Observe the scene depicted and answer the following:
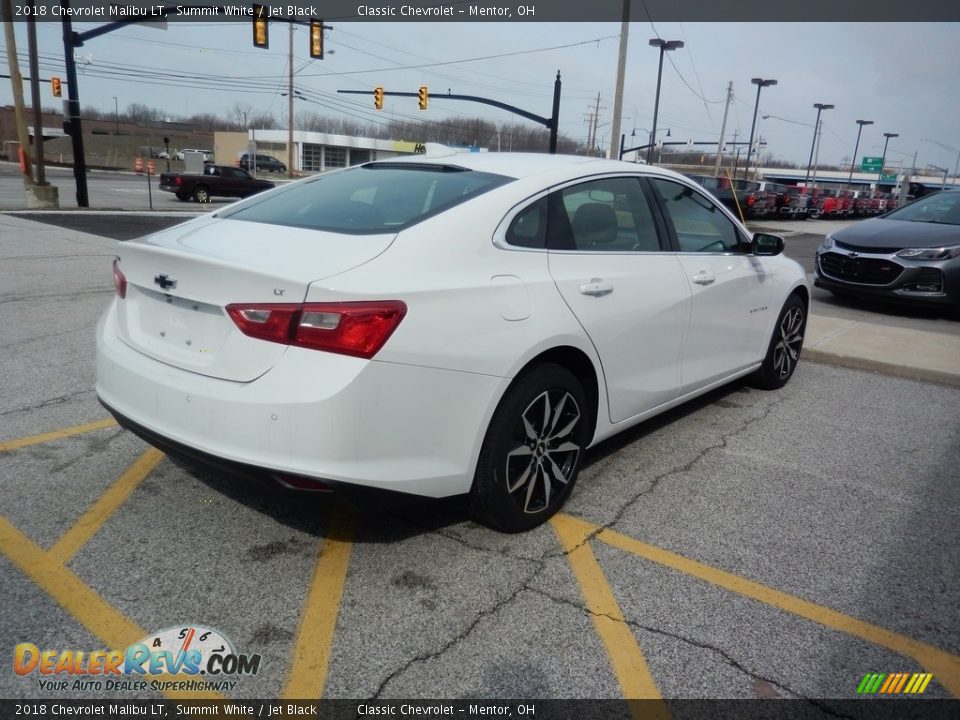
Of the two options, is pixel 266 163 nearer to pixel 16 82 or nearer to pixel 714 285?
pixel 16 82

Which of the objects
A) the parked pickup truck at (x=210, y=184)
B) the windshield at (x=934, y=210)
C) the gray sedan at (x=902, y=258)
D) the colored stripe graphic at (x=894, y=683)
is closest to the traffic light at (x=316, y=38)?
the parked pickup truck at (x=210, y=184)

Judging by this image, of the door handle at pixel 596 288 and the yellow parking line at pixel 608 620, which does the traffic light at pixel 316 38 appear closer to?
the door handle at pixel 596 288

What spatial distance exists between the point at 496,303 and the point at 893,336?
6552 millimetres

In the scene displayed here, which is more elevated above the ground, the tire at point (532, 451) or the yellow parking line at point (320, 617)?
the tire at point (532, 451)

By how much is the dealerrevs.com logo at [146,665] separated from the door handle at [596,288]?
196 centimetres

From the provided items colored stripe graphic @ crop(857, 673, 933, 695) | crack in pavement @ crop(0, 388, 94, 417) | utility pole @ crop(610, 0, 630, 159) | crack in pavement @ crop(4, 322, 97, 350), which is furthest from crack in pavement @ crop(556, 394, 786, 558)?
utility pole @ crop(610, 0, 630, 159)

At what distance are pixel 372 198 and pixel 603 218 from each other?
116 cm

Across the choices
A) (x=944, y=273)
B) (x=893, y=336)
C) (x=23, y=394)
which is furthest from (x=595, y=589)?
(x=944, y=273)

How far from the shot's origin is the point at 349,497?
2510 mm

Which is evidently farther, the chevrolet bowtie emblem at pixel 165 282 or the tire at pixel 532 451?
the tire at pixel 532 451

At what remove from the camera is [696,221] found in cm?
439

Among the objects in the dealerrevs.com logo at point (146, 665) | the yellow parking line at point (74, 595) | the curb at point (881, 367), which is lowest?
the dealerrevs.com logo at point (146, 665)

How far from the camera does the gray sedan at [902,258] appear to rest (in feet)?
29.5

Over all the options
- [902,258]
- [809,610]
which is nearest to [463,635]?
[809,610]
